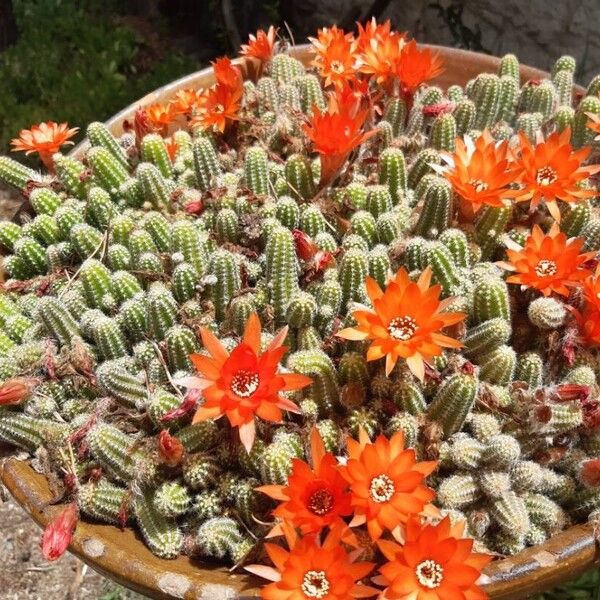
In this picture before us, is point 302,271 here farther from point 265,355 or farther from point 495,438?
point 495,438

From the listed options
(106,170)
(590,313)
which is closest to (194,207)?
(106,170)

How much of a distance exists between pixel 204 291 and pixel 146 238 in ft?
0.48

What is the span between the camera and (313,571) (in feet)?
3.25

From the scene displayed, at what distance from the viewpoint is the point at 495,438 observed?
3.67ft

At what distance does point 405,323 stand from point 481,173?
0.37 metres

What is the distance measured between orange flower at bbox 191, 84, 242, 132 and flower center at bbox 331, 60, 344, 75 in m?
0.22

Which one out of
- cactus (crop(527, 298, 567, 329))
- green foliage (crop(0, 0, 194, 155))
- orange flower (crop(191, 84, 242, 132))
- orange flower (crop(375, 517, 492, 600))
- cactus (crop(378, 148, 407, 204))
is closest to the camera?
orange flower (crop(375, 517, 492, 600))

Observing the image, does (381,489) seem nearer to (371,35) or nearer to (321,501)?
(321,501)

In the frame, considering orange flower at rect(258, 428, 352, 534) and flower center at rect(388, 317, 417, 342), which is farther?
flower center at rect(388, 317, 417, 342)

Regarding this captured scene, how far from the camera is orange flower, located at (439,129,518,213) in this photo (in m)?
1.30

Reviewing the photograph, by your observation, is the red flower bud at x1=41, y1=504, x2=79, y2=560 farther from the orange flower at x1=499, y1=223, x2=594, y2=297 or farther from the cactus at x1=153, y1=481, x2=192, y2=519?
the orange flower at x1=499, y1=223, x2=594, y2=297

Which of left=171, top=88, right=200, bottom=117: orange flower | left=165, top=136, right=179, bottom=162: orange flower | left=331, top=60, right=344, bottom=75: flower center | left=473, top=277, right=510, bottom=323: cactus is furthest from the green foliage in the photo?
left=473, top=277, right=510, bottom=323: cactus

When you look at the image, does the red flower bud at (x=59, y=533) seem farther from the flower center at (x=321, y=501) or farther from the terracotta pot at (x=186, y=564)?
the flower center at (x=321, y=501)

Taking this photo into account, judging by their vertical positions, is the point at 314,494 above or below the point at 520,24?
above
